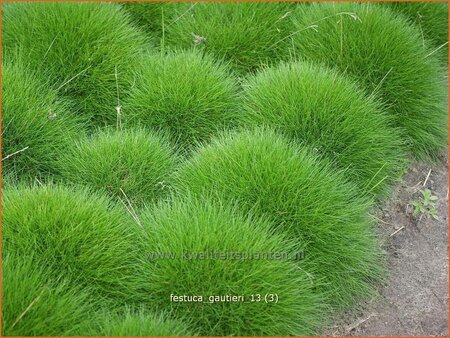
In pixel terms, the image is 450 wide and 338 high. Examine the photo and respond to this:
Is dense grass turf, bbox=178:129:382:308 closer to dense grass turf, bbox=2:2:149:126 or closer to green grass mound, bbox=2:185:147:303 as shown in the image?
green grass mound, bbox=2:185:147:303

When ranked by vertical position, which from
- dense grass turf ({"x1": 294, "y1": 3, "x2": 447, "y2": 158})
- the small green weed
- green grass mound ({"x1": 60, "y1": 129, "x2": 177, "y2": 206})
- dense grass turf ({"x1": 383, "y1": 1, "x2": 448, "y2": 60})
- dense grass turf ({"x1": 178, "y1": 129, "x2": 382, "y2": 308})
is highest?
dense grass turf ({"x1": 383, "y1": 1, "x2": 448, "y2": 60})

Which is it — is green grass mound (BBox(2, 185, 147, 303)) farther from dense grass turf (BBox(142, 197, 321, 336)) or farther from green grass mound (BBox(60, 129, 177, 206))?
green grass mound (BBox(60, 129, 177, 206))

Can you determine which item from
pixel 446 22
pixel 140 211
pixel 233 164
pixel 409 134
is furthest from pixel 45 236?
pixel 446 22

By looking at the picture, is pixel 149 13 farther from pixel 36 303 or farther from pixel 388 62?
pixel 36 303

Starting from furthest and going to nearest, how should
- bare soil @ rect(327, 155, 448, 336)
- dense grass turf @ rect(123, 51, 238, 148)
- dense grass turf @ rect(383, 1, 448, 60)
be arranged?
dense grass turf @ rect(383, 1, 448, 60) → dense grass turf @ rect(123, 51, 238, 148) → bare soil @ rect(327, 155, 448, 336)

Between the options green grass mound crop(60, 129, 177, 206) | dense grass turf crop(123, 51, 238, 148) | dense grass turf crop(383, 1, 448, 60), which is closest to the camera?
green grass mound crop(60, 129, 177, 206)

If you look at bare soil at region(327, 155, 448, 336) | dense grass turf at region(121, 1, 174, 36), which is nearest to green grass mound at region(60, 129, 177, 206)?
dense grass turf at region(121, 1, 174, 36)

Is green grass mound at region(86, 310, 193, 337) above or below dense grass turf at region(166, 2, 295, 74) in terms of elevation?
below

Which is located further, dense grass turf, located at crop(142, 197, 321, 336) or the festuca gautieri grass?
dense grass turf, located at crop(142, 197, 321, 336)
